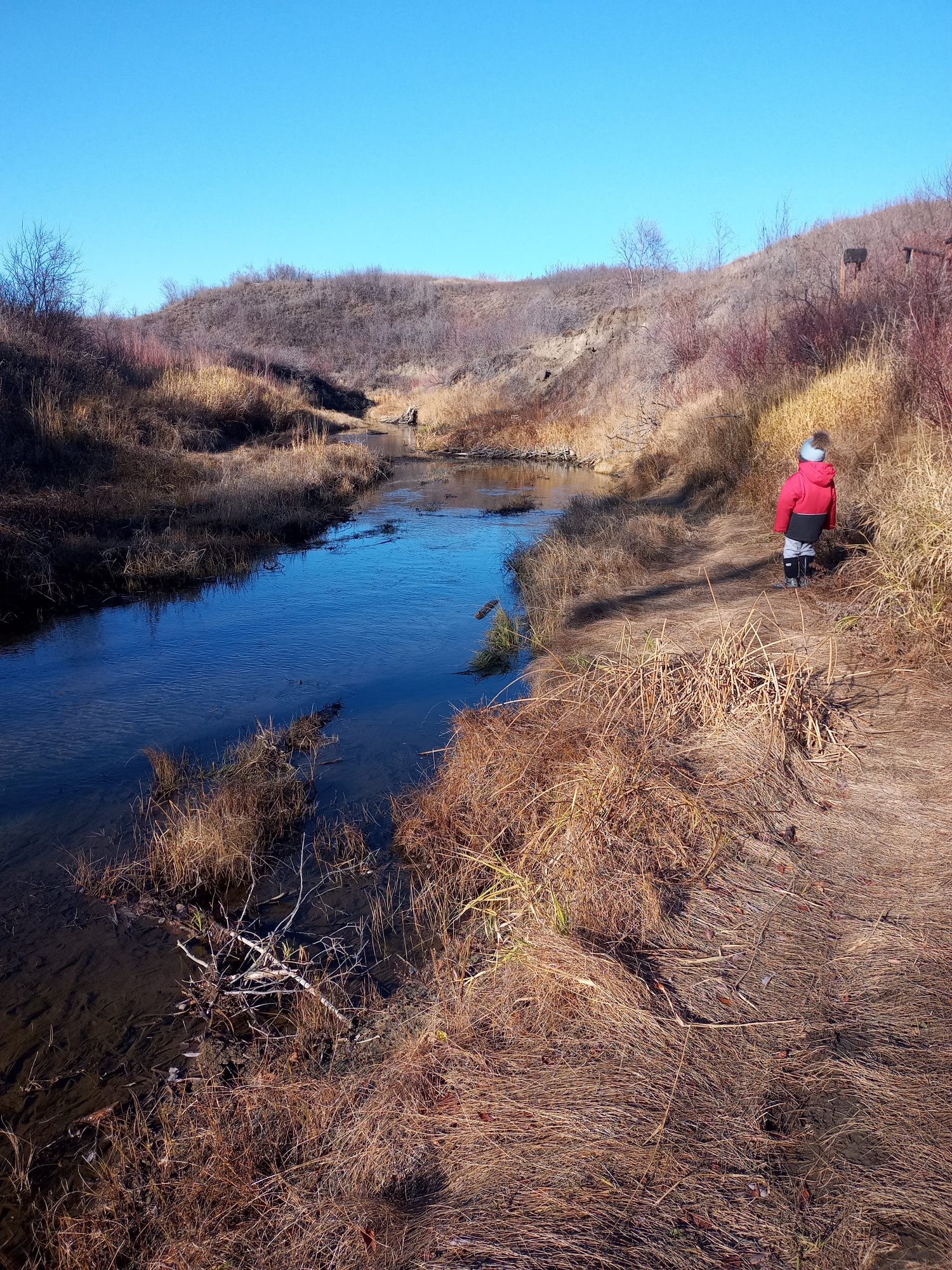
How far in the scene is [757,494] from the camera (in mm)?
11836

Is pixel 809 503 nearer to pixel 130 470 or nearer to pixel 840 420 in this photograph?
pixel 840 420

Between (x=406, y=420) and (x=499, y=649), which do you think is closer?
(x=499, y=649)

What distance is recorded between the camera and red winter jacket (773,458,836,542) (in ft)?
24.5

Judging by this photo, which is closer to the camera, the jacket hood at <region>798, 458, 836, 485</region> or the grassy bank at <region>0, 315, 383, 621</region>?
the jacket hood at <region>798, 458, 836, 485</region>

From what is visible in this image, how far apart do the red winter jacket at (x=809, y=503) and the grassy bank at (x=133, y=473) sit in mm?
8232

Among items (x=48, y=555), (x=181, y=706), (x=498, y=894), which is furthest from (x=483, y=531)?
(x=498, y=894)

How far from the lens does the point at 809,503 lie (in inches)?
295

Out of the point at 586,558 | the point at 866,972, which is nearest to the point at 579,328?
the point at 586,558

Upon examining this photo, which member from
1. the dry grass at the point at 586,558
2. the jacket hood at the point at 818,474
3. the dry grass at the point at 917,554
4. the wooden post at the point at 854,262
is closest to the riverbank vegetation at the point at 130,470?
the dry grass at the point at 586,558

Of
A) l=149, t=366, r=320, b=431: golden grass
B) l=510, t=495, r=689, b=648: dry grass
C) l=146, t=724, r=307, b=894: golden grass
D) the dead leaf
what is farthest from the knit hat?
l=149, t=366, r=320, b=431: golden grass

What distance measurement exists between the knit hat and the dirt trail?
2097mm

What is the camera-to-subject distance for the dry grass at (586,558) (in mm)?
9250

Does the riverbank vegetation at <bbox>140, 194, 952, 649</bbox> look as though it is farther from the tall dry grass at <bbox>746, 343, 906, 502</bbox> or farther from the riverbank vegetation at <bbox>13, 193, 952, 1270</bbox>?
the riverbank vegetation at <bbox>13, 193, 952, 1270</bbox>

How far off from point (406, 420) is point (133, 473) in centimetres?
2218
